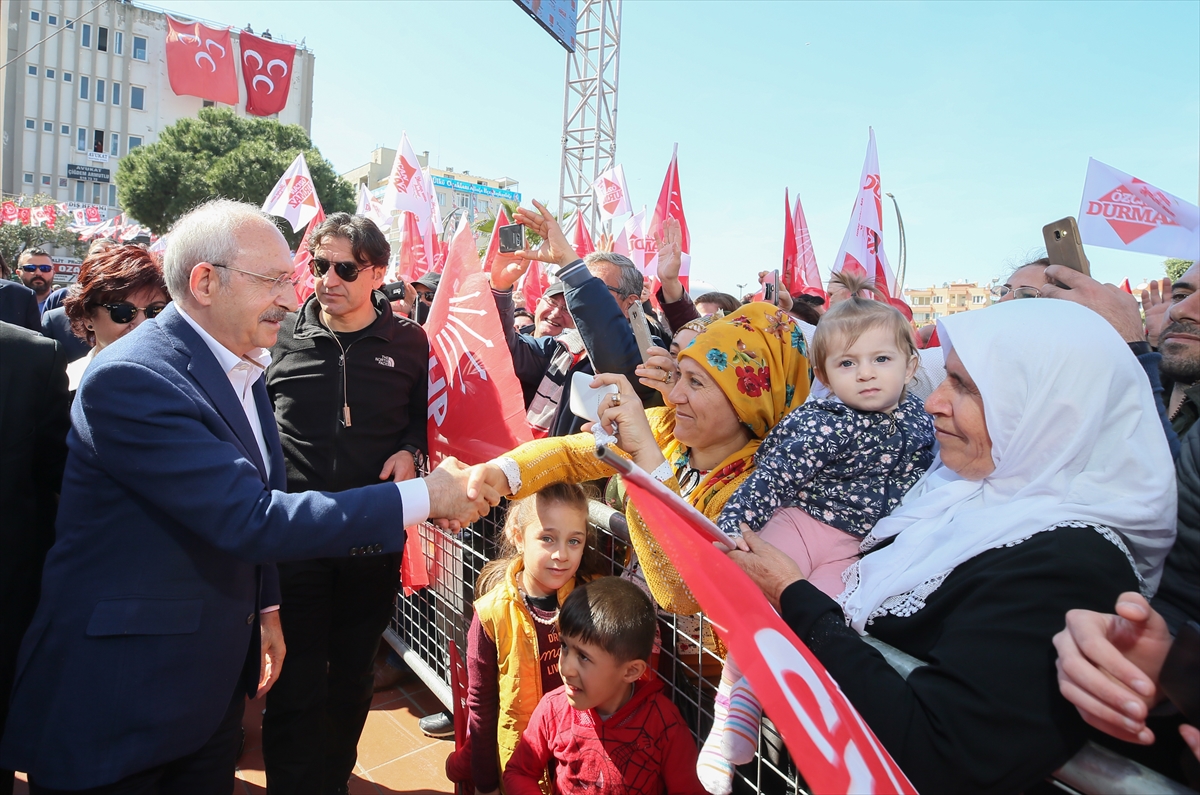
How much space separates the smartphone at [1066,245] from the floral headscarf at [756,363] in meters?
1.05

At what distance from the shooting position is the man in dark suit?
6.95 ft

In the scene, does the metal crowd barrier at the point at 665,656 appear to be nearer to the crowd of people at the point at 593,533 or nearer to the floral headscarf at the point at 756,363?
the crowd of people at the point at 593,533

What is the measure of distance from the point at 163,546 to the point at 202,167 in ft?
118

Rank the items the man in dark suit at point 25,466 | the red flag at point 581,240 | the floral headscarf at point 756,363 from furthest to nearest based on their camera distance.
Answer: the red flag at point 581,240 < the floral headscarf at point 756,363 < the man in dark suit at point 25,466

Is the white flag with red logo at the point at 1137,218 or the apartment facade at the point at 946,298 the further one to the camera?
the apartment facade at the point at 946,298

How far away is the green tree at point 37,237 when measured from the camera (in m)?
31.3

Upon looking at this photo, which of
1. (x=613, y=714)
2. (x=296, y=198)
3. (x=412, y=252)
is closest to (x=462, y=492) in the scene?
(x=613, y=714)

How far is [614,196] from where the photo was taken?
13023mm

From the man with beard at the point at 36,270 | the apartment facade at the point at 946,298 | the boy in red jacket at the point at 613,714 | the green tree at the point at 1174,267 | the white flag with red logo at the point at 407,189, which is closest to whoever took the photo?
the boy in red jacket at the point at 613,714

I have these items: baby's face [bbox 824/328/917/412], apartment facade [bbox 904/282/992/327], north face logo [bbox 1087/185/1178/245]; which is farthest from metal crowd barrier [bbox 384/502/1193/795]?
apartment facade [bbox 904/282/992/327]

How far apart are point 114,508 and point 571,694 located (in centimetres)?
133

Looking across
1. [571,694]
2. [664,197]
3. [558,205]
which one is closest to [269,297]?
[571,694]

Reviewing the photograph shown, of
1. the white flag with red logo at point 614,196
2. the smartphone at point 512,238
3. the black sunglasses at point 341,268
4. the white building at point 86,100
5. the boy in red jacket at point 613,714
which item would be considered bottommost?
the boy in red jacket at point 613,714

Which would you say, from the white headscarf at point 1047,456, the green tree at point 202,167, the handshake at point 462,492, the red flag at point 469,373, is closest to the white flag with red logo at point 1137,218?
the white headscarf at point 1047,456
